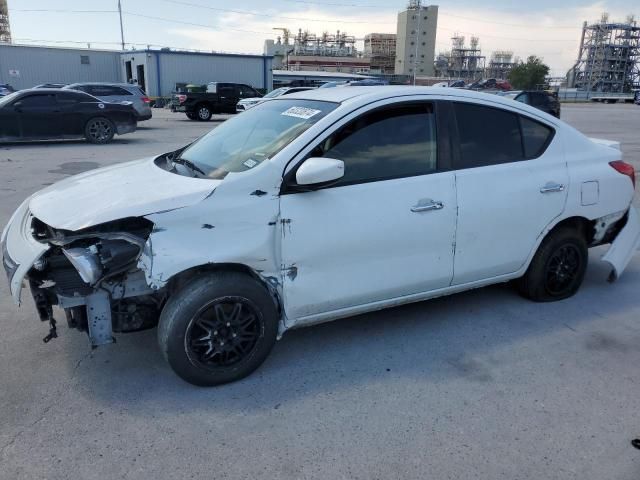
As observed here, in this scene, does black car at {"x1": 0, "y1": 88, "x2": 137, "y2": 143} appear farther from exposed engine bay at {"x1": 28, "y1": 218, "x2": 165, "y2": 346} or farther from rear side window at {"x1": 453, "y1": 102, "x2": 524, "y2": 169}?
rear side window at {"x1": 453, "y1": 102, "x2": 524, "y2": 169}

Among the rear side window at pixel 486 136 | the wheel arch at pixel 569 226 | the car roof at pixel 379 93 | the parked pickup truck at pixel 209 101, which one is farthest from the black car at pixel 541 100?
the car roof at pixel 379 93

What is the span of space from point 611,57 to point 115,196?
144 m

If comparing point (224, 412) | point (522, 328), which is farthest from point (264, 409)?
point (522, 328)

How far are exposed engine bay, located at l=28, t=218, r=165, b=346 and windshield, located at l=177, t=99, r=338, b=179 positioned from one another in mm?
700

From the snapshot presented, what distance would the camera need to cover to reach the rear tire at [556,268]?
4223 millimetres

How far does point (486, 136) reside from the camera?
3865 mm

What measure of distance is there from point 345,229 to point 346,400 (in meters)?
1.01

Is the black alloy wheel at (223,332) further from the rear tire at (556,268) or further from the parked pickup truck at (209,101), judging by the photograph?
the parked pickup truck at (209,101)

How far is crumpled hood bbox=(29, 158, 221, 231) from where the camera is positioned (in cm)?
291

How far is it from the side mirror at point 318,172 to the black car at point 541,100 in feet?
62.4

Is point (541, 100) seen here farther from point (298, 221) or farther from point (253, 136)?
point (298, 221)

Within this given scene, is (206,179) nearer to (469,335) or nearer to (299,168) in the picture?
(299,168)

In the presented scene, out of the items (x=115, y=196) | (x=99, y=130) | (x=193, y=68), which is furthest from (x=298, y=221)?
(x=193, y=68)

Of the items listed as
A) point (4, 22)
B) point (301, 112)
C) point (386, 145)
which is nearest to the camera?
point (386, 145)
